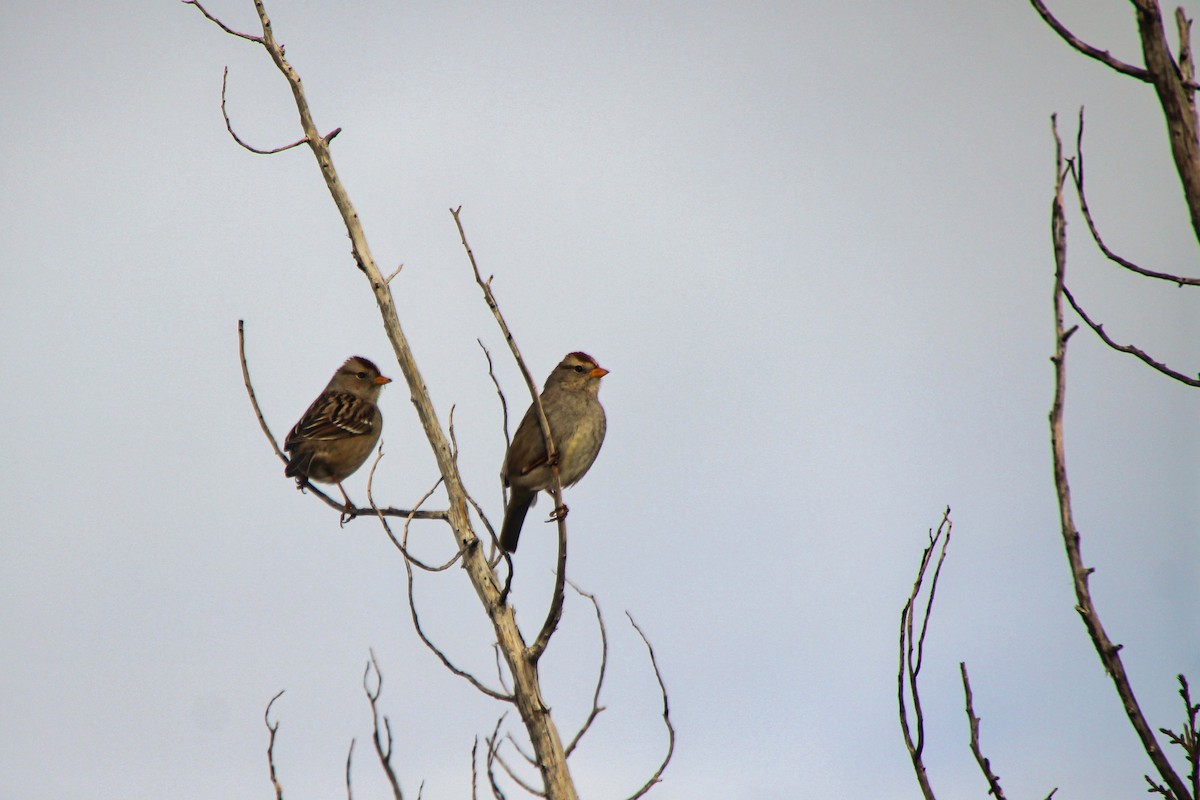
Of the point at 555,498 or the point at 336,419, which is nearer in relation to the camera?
the point at 555,498

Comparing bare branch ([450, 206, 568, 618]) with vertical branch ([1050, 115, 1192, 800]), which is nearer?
vertical branch ([1050, 115, 1192, 800])

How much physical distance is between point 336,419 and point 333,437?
0.73ft

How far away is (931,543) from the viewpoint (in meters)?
4.32

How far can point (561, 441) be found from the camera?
838cm

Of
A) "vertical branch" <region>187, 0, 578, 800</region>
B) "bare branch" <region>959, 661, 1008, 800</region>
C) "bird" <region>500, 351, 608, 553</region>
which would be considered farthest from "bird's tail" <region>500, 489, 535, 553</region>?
"bare branch" <region>959, 661, 1008, 800</region>

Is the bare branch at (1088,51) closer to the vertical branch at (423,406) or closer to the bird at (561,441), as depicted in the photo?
the vertical branch at (423,406)

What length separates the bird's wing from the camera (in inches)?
374

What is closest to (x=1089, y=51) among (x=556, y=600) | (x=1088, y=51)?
(x=1088, y=51)

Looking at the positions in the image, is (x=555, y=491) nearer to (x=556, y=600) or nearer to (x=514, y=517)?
(x=556, y=600)

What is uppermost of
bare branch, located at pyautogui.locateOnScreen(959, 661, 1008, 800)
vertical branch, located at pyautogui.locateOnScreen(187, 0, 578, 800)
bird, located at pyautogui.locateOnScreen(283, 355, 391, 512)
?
bird, located at pyautogui.locateOnScreen(283, 355, 391, 512)

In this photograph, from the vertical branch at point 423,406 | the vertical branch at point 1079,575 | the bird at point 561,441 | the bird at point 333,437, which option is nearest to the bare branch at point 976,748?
the vertical branch at point 1079,575

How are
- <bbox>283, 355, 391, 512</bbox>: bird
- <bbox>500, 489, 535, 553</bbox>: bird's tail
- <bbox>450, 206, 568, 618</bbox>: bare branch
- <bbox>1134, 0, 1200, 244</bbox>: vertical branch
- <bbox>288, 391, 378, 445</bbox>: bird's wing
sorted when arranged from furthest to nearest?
<bbox>288, 391, 378, 445</bbox>: bird's wing → <bbox>283, 355, 391, 512</bbox>: bird → <bbox>500, 489, 535, 553</bbox>: bird's tail → <bbox>450, 206, 568, 618</bbox>: bare branch → <bbox>1134, 0, 1200, 244</bbox>: vertical branch

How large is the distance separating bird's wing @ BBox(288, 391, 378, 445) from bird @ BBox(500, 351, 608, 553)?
179 centimetres

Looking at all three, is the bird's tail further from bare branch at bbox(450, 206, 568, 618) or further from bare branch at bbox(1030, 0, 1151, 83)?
bare branch at bbox(1030, 0, 1151, 83)
